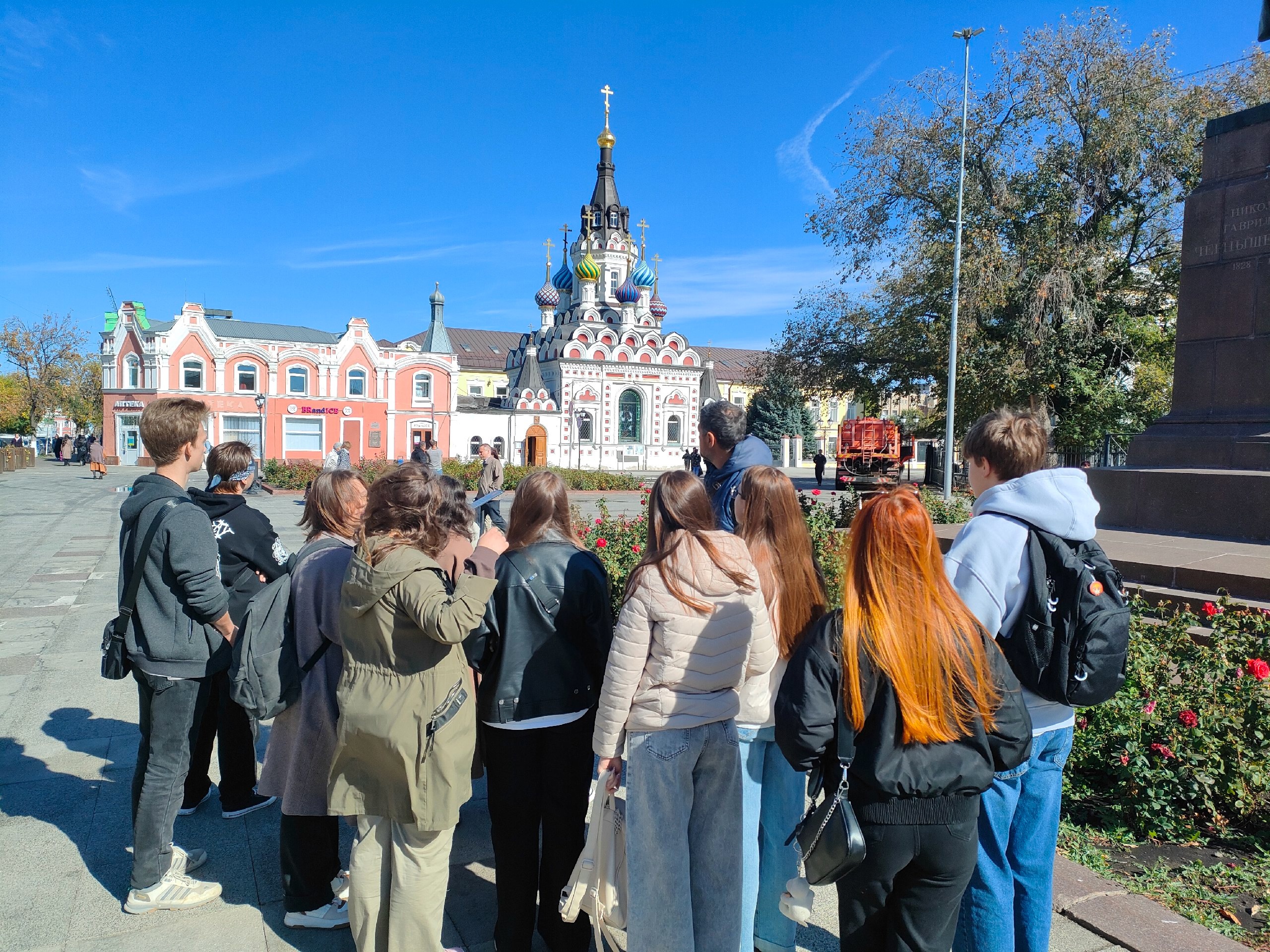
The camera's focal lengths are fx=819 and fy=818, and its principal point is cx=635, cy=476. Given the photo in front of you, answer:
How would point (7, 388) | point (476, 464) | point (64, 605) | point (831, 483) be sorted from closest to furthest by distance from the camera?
point (64, 605)
point (476, 464)
point (831, 483)
point (7, 388)

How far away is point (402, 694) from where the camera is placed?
272 centimetres

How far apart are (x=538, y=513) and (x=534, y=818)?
3.62 feet

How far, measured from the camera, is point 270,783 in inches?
131

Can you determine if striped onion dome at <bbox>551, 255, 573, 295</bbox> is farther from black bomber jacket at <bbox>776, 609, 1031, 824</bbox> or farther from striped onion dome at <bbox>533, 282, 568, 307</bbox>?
black bomber jacket at <bbox>776, 609, 1031, 824</bbox>

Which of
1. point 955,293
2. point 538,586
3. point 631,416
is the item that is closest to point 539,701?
point 538,586

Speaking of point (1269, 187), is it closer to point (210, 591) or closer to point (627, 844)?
point (627, 844)

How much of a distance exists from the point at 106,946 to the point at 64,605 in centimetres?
738

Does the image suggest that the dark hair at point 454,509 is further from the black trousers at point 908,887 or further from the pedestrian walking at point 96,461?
the pedestrian walking at point 96,461

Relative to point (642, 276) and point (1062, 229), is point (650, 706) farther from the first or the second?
point (642, 276)

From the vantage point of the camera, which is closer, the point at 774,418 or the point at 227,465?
the point at 227,465

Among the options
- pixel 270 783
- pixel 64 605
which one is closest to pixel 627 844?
pixel 270 783

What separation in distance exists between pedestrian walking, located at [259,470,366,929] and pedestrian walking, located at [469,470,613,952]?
2.13 ft

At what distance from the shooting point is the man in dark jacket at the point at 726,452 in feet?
14.1

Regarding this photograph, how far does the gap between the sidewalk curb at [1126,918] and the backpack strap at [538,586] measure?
2.27m
